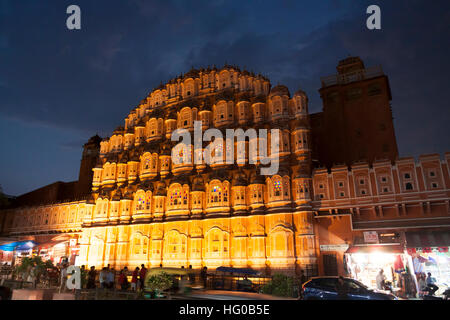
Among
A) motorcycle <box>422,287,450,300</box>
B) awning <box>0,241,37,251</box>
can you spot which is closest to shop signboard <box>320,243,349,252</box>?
motorcycle <box>422,287,450,300</box>

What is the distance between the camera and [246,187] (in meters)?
32.2

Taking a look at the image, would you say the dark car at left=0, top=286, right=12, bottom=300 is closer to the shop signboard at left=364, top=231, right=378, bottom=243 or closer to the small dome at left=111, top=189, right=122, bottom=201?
the shop signboard at left=364, top=231, right=378, bottom=243

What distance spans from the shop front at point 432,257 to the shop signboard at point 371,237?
3.00 meters

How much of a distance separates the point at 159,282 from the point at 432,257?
17677 mm

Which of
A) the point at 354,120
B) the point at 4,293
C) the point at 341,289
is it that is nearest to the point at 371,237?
the point at 341,289

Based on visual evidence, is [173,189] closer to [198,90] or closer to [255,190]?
[255,190]

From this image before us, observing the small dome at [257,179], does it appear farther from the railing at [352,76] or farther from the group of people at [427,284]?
the railing at [352,76]

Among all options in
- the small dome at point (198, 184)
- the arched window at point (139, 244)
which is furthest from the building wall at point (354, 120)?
the arched window at point (139, 244)

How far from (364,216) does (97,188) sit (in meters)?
33.3

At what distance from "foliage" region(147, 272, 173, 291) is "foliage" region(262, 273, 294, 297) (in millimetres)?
8205

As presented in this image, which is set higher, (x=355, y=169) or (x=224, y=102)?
(x=224, y=102)

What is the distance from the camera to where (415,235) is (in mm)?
24016
